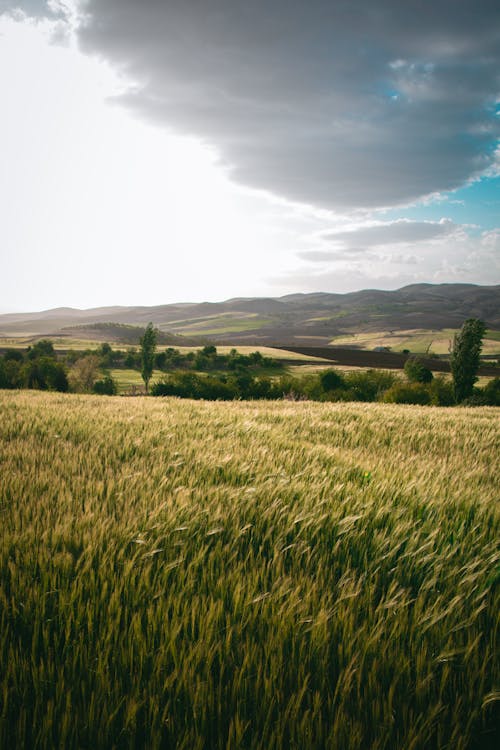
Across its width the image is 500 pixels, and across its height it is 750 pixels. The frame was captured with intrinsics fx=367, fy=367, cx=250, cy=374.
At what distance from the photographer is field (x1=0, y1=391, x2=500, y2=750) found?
1.32m

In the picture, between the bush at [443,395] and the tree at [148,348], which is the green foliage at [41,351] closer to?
the tree at [148,348]

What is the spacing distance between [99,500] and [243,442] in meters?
2.48

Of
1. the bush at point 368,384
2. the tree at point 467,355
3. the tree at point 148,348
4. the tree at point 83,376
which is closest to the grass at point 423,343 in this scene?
the bush at point 368,384

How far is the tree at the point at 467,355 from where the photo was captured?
59.1 meters

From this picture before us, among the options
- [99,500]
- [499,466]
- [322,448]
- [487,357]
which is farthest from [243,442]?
[487,357]

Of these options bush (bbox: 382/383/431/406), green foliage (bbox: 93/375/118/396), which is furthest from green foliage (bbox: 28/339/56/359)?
bush (bbox: 382/383/431/406)

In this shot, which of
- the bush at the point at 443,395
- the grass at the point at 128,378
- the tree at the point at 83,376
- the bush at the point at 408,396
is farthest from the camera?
the grass at the point at 128,378

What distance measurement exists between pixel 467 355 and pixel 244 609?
67979 mm

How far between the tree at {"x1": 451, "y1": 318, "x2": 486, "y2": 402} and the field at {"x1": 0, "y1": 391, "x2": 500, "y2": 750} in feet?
213

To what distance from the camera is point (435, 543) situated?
2.62 meters

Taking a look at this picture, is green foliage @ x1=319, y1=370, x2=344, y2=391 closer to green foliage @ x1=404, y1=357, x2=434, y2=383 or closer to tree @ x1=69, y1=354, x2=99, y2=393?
green foliage @ x1=404, y1=357, x2=434, y2=383

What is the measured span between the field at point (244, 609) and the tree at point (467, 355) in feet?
213

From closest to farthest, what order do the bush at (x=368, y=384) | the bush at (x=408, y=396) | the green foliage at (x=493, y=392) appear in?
the bush at (x=408, y=396) → the green foliage at (x=493, y=392) → the bush at (x=368, y=384)

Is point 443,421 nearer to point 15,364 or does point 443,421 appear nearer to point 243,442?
point 243,442
